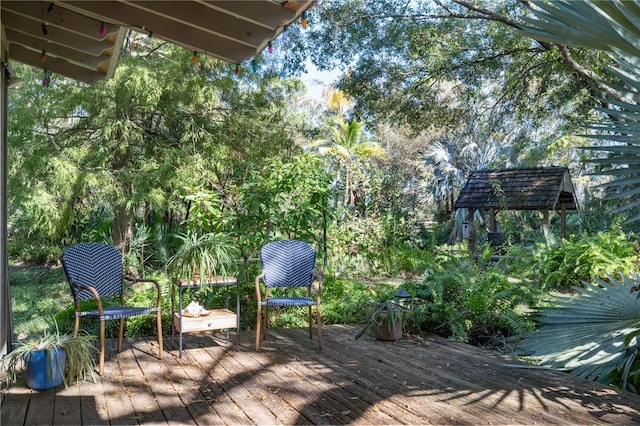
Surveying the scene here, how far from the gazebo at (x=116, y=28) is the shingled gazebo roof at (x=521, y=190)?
A: 7.75 metres

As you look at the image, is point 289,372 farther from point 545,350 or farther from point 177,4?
point 177,4

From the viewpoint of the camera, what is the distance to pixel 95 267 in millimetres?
4332

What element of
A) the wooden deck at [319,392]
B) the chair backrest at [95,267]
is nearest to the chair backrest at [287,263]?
the wooden deck at [319,392]

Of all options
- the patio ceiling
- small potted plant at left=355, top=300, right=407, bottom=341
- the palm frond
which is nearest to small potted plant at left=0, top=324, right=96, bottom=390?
the patio ceiling

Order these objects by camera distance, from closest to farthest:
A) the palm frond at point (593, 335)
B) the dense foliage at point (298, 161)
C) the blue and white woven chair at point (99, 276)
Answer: the palm frond at point (593, 335)
the blue and white woven chair at point (99, 276)
the dense foliage at point (298, 161)

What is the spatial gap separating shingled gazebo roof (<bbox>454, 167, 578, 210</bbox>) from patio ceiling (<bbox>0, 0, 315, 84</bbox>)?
7.74 metres

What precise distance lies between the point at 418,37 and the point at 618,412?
7210mm

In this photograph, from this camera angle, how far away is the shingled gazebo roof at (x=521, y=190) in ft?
35.1

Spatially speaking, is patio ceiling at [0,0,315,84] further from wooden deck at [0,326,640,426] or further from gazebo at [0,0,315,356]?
wooden deck at [0,326,640,426]

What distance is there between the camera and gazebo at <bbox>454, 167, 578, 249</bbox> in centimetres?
1070

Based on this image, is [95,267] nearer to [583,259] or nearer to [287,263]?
[287,263]

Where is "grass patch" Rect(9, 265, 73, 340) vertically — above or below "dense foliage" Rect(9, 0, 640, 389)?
below

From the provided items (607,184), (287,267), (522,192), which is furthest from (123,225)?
(522,192)

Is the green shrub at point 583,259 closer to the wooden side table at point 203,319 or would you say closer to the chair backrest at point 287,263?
the chair backrest at point 287,263
